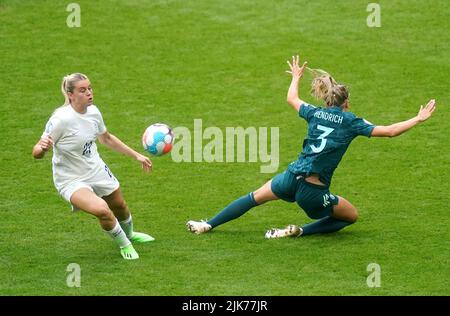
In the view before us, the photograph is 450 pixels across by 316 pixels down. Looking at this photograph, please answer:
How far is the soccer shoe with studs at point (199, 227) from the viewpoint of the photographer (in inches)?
383

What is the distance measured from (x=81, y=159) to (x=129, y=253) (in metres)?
0.93

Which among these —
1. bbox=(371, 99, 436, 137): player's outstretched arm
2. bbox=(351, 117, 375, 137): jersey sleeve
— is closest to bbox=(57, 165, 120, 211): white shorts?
bbox=(351, 117, 375, 137): jersey sleeve

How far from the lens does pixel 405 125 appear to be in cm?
881

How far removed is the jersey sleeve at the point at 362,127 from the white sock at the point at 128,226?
2.22 metres

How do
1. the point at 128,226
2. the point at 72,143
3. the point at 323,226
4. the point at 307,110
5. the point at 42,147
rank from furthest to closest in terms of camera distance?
the point at 323,226 < the point at 128,226 < the point at 307,110 < the point at 72,143 < the point at 42,147

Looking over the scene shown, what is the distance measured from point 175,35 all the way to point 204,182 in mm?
4287

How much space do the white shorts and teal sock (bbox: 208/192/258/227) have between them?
106 cm

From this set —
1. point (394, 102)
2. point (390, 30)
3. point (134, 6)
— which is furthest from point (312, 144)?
point (134, 6)

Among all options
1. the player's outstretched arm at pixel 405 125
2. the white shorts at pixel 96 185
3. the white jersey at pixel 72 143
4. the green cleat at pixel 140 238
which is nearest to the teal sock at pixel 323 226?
the player's outstretched arm at pixel 405 125

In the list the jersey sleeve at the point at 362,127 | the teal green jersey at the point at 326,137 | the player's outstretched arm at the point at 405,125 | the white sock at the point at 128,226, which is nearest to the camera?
the player's outstretched arm at the point at 405,125

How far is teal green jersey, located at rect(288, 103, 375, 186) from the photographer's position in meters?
9.13

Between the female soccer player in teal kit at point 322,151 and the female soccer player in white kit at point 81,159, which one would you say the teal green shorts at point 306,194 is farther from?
the female soccer player in white kit at point 81,159

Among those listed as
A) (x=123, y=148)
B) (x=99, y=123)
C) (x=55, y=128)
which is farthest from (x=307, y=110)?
(x=55, y=128)

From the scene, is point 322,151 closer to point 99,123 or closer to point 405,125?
point 405,125
